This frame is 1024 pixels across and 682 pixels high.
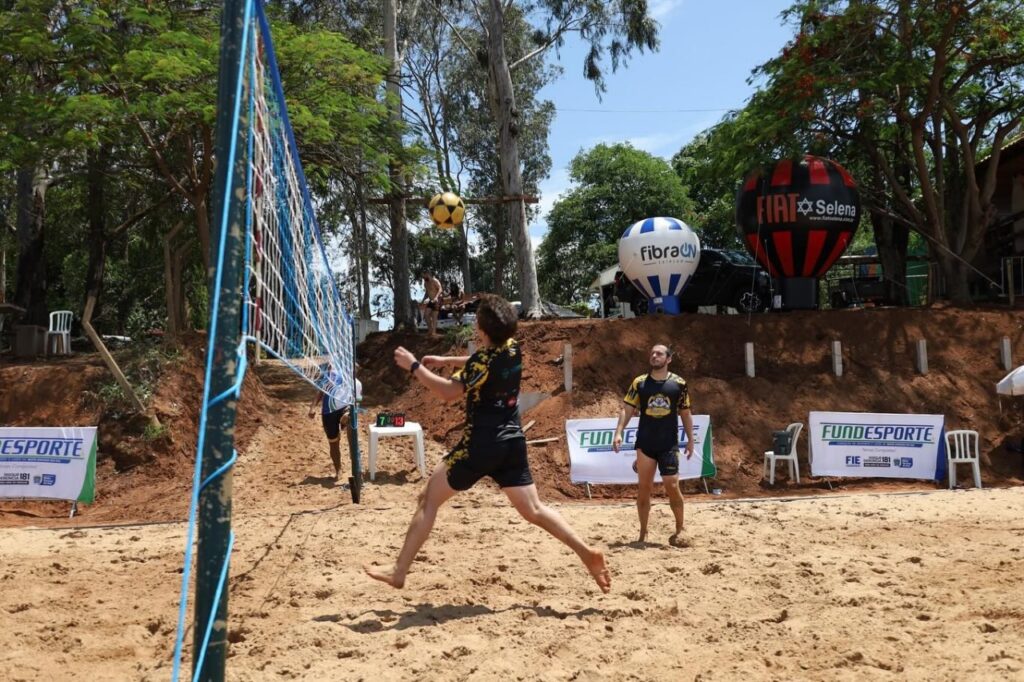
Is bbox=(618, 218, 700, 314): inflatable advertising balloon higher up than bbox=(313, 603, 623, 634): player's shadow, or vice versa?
bbox=(618, 218, 700, 314): inflatable advertising balloon

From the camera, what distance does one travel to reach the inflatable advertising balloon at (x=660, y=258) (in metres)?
14.3

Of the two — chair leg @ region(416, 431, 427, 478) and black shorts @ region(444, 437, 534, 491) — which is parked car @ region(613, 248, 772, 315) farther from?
black shorts @ region(444, 437, 534, 491)

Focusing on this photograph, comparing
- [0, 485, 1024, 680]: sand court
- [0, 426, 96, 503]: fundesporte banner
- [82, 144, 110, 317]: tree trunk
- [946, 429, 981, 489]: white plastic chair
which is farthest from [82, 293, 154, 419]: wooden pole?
[946, 429, 981, 489]: white plastic chair

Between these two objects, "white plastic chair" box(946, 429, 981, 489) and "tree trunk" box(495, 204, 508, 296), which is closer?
"white plastic chair" box(946, 429, 981, 489)

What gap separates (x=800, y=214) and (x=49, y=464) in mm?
12016

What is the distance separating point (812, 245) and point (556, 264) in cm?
2013

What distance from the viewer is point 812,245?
14438 mm

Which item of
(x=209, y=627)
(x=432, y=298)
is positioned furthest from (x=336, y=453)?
(x=209, y=627)

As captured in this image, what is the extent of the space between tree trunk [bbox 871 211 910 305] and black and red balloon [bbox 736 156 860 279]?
4.98 m

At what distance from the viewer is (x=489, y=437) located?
15.1 feet

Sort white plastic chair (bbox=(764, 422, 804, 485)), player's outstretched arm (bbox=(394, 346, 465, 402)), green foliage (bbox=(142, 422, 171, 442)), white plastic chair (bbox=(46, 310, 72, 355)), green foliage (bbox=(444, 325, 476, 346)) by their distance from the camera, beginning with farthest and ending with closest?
1. white plastic chair (bbox=(46, 310, 72, 355))
2. green foliage (bbox=(444, 325, 476, 346))
3. white plastic chair (bbox=(764, 422, 804, 485))
4. green foliage (bbox=(142, 422, 171, 442))
5. player's outstretched arm (bbox=(394, 346, 465, 402))

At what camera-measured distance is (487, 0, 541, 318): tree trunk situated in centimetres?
1689

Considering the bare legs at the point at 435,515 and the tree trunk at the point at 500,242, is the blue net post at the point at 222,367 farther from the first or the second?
the tree trunk at the point at 500,242

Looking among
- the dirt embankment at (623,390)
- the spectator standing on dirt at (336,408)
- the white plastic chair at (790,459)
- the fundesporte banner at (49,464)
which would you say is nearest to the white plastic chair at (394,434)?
the spectator standing on dirt at (336,408)
